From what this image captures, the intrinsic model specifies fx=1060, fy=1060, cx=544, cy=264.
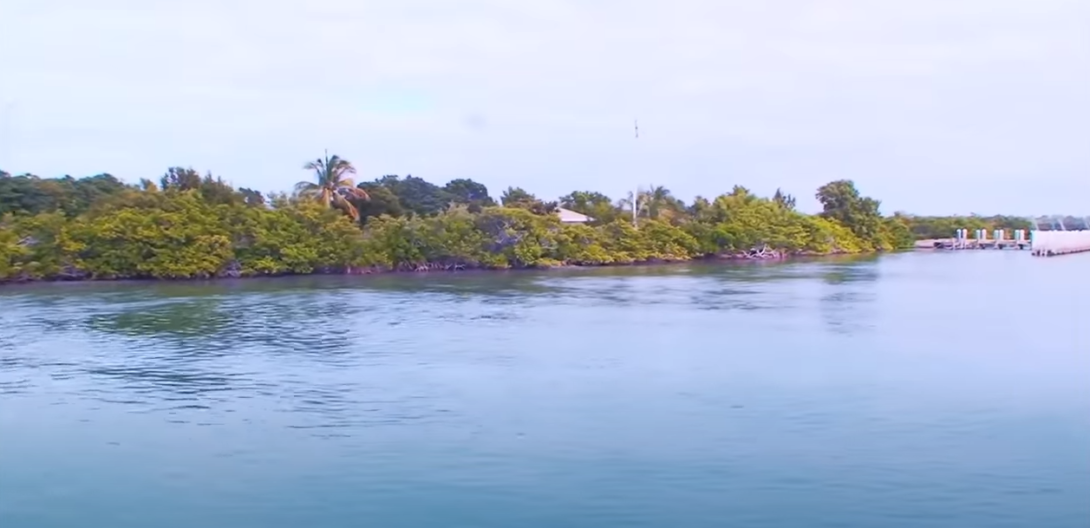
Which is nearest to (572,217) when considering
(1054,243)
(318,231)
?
(318,231)

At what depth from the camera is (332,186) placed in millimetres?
52500

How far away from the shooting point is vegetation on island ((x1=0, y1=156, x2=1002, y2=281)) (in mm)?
40250

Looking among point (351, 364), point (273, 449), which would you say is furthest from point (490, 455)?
point (351, 364)

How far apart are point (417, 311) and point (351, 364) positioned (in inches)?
372

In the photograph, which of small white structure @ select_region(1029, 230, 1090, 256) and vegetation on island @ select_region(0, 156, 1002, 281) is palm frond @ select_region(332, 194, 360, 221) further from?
small white structure @ select_region(1029, 230, 1090, 256)

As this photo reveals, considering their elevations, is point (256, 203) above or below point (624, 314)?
above

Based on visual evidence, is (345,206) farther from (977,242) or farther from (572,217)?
(977,242)

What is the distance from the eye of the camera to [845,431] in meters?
12.1

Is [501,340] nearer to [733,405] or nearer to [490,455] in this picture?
[733,405]

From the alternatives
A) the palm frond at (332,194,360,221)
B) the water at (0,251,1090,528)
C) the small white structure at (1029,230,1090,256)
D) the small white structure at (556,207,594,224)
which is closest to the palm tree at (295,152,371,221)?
the palm frond at (332,194,360,221)

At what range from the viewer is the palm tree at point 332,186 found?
171 feet

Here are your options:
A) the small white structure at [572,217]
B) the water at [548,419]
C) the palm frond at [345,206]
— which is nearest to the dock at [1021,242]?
the small white structure at [572,217]

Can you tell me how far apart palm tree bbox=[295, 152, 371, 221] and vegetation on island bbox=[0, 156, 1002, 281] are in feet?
0.22

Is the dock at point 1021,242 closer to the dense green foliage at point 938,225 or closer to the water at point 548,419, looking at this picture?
the dense green foliage at point 938,225
